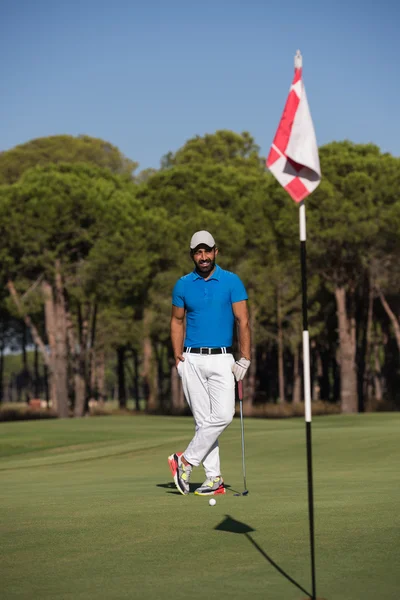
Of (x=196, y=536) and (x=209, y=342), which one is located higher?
(x=209, y=342)

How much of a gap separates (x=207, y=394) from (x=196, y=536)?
285 cm

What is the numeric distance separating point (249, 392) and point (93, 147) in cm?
2932

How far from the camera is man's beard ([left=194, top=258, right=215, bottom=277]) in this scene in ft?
33.3

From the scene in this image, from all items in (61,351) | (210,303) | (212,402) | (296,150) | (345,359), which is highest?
(61,351)

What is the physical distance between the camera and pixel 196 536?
767 cm

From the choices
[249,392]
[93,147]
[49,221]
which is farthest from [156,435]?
[93,147]

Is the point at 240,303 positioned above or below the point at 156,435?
above

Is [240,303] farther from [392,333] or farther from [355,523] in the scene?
[392,333]

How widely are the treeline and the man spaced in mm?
35868

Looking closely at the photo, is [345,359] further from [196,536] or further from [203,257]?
[196,536]

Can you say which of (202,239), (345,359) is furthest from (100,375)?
(202,239)

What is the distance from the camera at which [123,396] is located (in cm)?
6512

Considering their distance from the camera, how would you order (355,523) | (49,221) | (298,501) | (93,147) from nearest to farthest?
1. (355,523)
2. (298,501)
3. (49,221)
4. (93,147)

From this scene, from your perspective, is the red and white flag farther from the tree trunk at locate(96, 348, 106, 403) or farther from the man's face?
the tree trunk at locate(96, 348, 106, 403)
